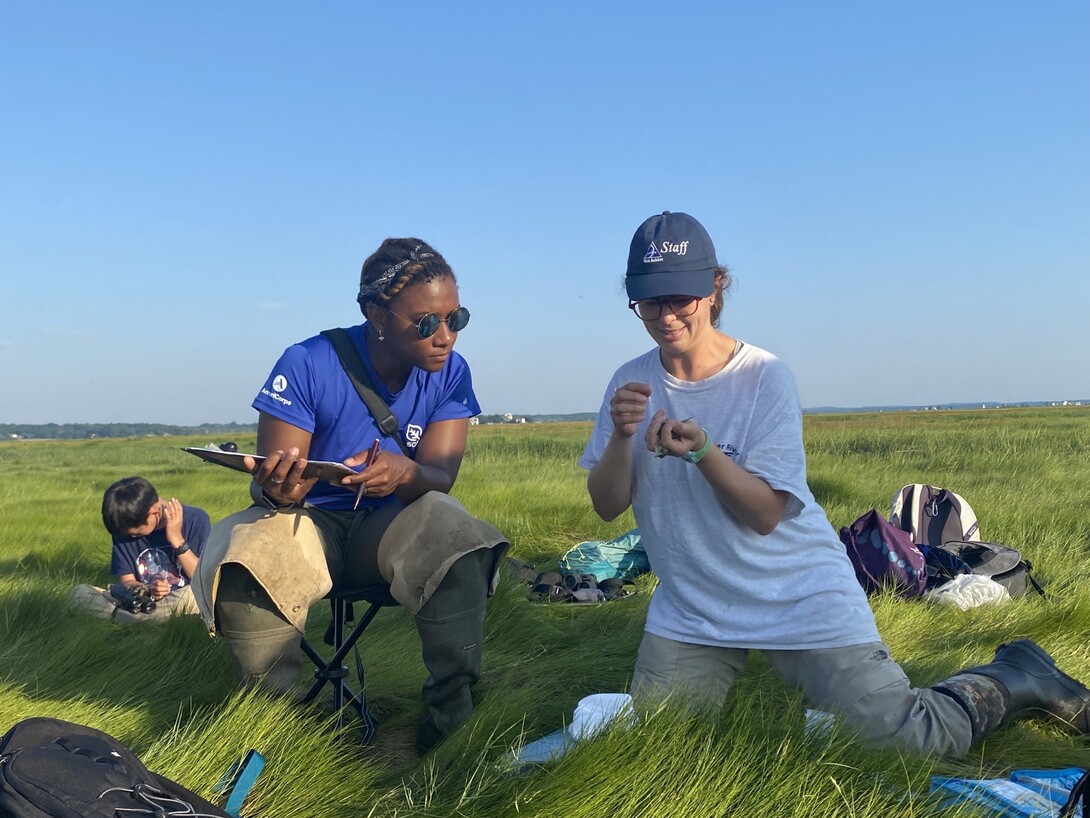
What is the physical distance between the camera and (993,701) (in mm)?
2689

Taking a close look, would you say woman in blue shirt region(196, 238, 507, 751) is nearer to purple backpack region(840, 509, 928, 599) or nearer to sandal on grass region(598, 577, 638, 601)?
sandal on grass region(598, 577, 638, 601)

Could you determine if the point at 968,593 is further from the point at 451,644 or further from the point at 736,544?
the point at 451,644

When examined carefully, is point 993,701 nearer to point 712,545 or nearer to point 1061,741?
point 1061,741

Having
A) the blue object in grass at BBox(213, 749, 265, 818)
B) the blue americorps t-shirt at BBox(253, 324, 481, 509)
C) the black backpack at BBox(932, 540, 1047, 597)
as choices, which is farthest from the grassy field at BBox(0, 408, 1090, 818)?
Result: the blue americorps t-shirt at BBox(253, 324, 481, 509)

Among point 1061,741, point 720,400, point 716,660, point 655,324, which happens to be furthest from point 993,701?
point 655,324

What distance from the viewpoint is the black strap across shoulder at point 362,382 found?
298 cm

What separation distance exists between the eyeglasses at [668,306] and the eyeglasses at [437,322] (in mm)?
584

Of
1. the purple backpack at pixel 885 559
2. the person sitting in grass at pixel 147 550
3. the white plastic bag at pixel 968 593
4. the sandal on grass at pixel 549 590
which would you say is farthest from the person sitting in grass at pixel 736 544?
the person sitting in grass at pixel 147 550

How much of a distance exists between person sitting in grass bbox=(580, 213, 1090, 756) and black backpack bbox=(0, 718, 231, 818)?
3.91 ft

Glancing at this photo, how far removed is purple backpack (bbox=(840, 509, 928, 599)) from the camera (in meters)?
4.54

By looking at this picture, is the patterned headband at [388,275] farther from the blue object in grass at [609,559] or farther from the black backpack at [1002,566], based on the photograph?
the black backpack at [1002,566]

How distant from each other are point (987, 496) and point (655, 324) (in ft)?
19.7

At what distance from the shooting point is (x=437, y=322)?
288 cm

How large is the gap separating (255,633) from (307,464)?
0.52m
